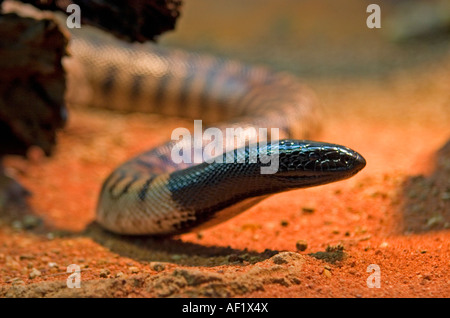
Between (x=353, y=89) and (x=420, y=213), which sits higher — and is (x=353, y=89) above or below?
above

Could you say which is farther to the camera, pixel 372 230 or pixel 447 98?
pixel 447 98

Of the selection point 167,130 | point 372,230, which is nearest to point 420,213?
point 372,230

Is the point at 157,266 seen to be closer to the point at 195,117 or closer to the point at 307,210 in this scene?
the point at 307,210

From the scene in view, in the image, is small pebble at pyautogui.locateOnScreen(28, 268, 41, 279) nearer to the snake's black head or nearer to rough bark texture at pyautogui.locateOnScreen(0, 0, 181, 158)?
the snake's black head

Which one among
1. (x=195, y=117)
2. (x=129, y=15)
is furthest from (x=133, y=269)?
(x=195, y=117)

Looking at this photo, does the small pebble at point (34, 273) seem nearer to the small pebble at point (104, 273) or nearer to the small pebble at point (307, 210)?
the small pebble at point (104, 273)
